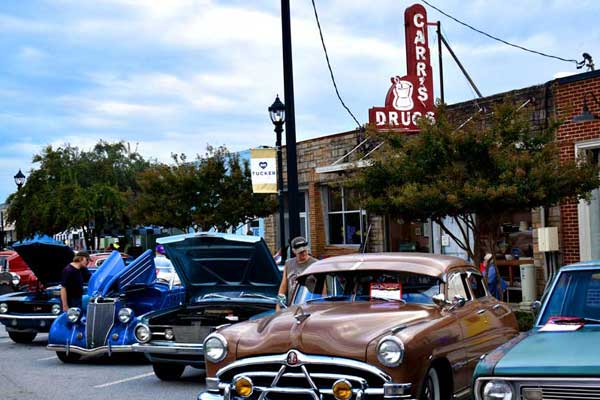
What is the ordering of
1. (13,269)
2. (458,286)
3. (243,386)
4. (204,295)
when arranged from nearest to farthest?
(243,386)
(458,286)
(204,295)
(13,269)

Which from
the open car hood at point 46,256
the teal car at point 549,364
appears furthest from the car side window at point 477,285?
the open car hood at point 46,256

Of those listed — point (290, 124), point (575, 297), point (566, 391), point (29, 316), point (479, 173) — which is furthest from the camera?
point (29, 316)

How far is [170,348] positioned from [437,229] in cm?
1199

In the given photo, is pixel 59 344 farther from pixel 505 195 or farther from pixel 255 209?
pixel 255 209

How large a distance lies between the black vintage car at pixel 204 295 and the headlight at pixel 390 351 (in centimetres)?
373

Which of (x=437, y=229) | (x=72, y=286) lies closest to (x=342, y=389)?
(x=72, y=286)

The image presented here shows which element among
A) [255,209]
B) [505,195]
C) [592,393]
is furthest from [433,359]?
[255,209]

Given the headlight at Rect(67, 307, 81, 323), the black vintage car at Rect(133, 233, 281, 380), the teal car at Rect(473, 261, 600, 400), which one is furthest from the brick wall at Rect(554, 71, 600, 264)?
the teal car at Rect(473, 261, 600, 400)

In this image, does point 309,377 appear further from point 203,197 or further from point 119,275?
point 203,197

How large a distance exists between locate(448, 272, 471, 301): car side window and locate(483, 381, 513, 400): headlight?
7.54 ft

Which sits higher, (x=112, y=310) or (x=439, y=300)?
(x=439, y=300)

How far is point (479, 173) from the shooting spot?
13.5 m

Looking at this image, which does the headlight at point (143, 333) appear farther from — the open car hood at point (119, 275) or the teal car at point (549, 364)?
the teal car at point (549, 364)

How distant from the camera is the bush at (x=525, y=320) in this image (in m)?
13.7
